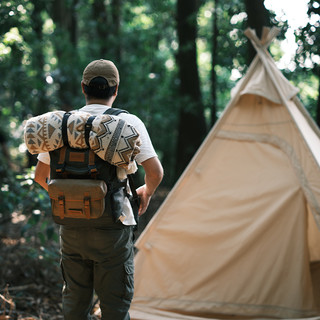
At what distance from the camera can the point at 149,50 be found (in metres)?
9.53

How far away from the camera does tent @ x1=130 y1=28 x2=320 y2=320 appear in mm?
3623

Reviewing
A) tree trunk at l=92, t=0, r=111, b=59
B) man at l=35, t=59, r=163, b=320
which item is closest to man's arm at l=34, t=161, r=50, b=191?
man at l=35, t=59, r=163, b=320

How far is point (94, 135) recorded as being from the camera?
2133 mm

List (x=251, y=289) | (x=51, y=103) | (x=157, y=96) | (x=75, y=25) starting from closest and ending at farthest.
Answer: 1. (x=251, y=289)
2. (x=51, y=103)
3. (x=157, y=96)
4. (x=75, y=25)

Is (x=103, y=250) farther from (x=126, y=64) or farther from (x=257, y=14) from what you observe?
(x=126, y=64)

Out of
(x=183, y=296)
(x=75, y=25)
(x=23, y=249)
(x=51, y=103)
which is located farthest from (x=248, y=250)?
(x=75, y=25)

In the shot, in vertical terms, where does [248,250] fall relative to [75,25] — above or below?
below

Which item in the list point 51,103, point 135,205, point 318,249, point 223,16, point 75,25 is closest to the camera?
point 135,205

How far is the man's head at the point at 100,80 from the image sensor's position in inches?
92.0

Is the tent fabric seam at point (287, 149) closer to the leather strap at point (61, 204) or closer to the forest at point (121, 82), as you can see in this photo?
the forest at point (121, 82)

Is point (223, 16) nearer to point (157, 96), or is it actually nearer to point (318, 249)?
point (157, 96)

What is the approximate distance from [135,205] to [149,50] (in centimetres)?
749

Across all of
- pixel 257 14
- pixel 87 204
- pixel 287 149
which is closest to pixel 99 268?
pixel 87 204

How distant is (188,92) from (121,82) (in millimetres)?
1349
